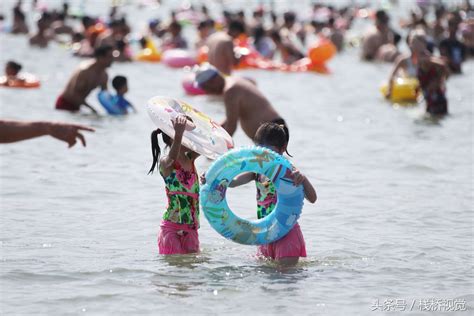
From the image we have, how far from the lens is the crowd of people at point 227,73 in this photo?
6008mm

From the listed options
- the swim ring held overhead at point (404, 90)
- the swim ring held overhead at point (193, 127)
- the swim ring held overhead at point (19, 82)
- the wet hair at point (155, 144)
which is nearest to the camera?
the swim ring held overhead at point (193, 127)

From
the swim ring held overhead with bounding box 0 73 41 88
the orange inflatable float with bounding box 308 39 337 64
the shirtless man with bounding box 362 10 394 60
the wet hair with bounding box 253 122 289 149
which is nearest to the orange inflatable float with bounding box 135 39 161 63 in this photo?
the orange inflatable float with bounding box 308 39 337 64

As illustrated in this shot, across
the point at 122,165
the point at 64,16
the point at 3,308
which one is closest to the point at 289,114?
the point at 122,165

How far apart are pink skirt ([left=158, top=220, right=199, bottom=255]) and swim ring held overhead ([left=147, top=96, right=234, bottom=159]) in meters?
0.47

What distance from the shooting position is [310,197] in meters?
5.88

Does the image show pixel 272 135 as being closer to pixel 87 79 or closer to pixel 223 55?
pixel 223 55

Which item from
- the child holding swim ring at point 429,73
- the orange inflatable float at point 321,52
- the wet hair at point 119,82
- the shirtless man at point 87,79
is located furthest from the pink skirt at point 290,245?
the orange inflatable float at point 321,52

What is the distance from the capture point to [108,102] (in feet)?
44.9

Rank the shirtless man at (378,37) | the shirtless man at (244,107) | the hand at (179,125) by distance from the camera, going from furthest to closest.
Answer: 1. the shirtless man at (378,37)
2. the shirtless man at (244,107)
3. the hand at (179,125)

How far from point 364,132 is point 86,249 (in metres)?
6.86

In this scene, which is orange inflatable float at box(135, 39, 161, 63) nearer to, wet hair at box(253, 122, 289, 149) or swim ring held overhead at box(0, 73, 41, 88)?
swim ring held overhead at box(0, 73, 41, 88)

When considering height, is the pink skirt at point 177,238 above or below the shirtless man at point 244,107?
below

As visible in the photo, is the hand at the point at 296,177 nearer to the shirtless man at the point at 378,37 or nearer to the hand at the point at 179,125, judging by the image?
the hand at the point at 179,125

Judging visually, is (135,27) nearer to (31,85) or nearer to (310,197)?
Result: (31,85)
